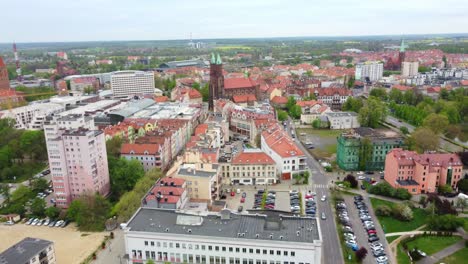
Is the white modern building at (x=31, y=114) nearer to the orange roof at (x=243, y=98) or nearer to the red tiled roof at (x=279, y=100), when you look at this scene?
the orange roof at (x=243, y=98)

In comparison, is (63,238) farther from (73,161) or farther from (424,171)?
(424,171)

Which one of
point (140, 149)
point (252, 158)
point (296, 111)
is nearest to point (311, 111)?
point (296, 111)

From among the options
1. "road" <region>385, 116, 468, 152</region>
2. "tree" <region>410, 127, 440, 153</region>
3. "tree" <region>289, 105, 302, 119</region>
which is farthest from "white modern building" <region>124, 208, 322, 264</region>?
"tree" <region>289, 105, 302, 119</region>

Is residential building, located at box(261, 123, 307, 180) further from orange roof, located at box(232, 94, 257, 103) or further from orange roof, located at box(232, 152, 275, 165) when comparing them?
orange roof, located at box(232, 94, 257, 103)

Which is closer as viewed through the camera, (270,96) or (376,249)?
(376,249)

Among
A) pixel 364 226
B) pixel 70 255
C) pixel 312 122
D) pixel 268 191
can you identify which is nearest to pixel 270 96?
pixel 312 122

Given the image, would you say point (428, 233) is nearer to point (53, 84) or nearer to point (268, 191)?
point (268, 191)

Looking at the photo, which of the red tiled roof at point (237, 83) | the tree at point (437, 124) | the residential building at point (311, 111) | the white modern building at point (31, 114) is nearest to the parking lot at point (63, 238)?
the white modern building at point (31, 114)

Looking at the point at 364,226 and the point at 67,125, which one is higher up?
the point at 67,125
